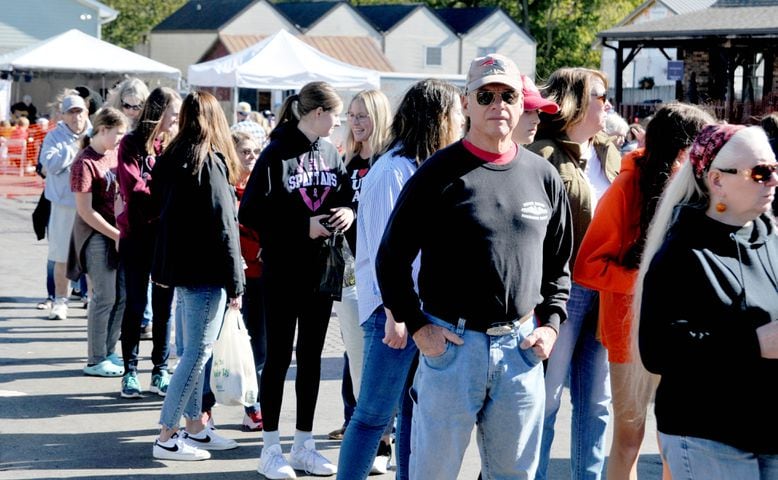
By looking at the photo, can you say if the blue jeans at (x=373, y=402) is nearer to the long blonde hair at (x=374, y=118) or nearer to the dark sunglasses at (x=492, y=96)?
the dark sunglasses at (x=492, y=96)

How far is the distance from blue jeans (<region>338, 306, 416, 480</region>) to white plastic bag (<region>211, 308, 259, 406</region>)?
1.37 meters

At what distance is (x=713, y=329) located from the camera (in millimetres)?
3266

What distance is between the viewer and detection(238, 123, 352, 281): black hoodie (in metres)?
5.93

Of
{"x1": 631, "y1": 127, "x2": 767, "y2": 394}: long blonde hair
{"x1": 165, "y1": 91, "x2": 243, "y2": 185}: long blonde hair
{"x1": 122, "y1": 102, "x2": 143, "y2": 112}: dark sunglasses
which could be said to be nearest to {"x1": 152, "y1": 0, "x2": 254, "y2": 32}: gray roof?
{"x1": 122, "y1": 102, "x2": 143, "y2": 112}: dark sunglasses

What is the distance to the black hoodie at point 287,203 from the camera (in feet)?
19.5

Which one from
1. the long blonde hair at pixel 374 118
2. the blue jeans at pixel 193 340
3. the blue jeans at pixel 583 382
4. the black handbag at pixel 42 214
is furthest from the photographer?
the black handbag at pixel 42 214

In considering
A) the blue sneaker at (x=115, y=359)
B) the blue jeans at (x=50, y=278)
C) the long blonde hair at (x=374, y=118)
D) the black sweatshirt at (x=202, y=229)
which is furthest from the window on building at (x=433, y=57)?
the black sweatshirt at (x=202, y=229)

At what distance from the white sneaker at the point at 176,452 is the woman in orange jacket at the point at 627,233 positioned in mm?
2437

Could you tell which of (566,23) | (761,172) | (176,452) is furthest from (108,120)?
(566,23)

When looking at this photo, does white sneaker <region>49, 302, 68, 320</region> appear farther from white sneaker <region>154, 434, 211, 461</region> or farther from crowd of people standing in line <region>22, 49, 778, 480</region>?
white sneaker <region>154, 434, 211, 461</region>

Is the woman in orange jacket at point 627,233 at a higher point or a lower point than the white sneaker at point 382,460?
higher

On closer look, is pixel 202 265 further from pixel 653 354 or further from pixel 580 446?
pixel 653 354

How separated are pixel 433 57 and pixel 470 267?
6425 cm

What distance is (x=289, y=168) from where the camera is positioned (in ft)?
19.6
